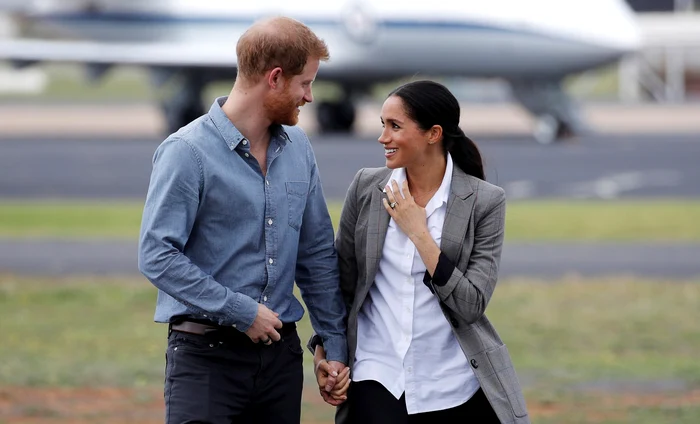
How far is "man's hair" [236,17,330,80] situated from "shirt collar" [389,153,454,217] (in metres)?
0.51

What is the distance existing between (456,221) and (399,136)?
31 centimetres

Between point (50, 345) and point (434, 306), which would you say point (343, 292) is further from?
point (50, 345)

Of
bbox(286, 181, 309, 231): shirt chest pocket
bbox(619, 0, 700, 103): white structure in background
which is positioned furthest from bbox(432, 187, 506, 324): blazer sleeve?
bbox(619, 0, 700, 103): white structure in background

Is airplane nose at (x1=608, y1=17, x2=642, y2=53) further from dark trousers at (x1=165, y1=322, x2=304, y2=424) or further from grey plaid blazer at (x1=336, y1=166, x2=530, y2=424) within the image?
dark trousers at (x1=165, y1=322, x2=304, y2=424)

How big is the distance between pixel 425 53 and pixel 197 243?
27.8 m

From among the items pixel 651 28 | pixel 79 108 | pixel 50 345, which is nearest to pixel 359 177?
pixel 50 345

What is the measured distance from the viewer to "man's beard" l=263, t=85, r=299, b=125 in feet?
12.8

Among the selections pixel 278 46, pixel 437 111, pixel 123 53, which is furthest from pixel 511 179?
pixel 278 46

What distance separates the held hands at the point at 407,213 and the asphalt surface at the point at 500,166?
1567 cm

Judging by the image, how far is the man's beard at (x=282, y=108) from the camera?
3.90 metres

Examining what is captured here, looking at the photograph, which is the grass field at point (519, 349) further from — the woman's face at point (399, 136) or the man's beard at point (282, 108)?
the man's beard at point (282, 108)

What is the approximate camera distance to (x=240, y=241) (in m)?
3.96

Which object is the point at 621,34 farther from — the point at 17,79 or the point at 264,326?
Answer: the point at 17,79

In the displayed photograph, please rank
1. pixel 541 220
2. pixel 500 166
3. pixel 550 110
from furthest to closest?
1. pixel 550 110
2. pixel 500 166
3. pixel 541 220
